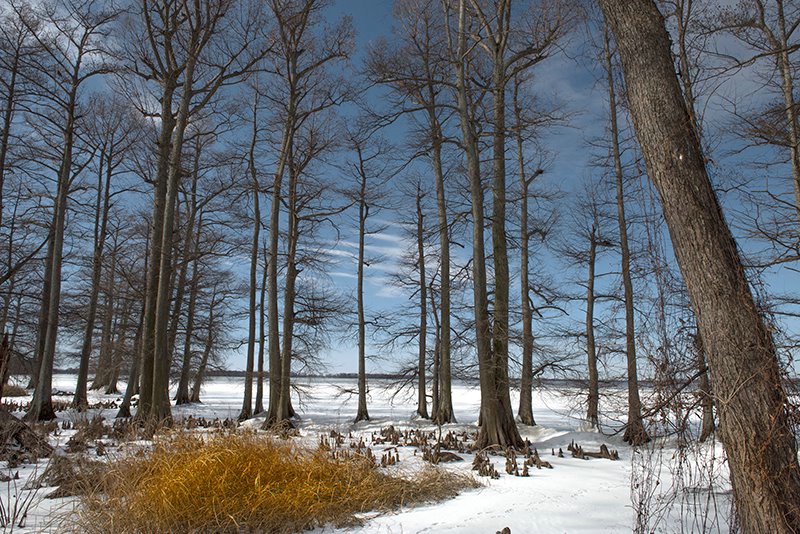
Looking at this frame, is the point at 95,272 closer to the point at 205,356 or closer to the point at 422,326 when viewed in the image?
the point at 205,356

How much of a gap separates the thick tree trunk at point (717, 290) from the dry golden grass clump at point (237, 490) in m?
3.05

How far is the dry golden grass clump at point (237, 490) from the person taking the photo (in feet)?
13.2

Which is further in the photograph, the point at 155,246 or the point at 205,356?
the point at 205,356

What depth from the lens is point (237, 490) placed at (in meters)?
4.50

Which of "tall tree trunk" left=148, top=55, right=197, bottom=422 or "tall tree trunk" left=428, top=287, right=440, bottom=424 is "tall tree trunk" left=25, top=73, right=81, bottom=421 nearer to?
"tall tree trunk" left=148, top=55, right=197, bottom=422

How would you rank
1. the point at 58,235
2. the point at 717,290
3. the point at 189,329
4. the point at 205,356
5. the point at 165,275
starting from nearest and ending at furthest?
the point at 717,290, the point at 165,275, the point at 58,235, the point at 189,329, the point at 205,356

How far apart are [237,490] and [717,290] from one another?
441 cm

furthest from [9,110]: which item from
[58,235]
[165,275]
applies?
[165,275]

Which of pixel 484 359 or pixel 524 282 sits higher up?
pixel 524 282

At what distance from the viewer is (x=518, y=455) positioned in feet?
28.6

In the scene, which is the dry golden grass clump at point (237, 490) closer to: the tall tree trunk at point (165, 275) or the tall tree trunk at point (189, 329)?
the tall tree trunk at point (165, 275)

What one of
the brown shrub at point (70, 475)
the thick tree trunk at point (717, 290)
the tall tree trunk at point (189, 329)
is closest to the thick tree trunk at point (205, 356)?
the tall tree trunk at point (189, 329)

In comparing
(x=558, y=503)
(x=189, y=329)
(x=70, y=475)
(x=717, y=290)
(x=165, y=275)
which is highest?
(x=165, y=275)

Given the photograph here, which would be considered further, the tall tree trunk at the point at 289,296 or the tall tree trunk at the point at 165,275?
the tall tree trunk at the point at 289,296
